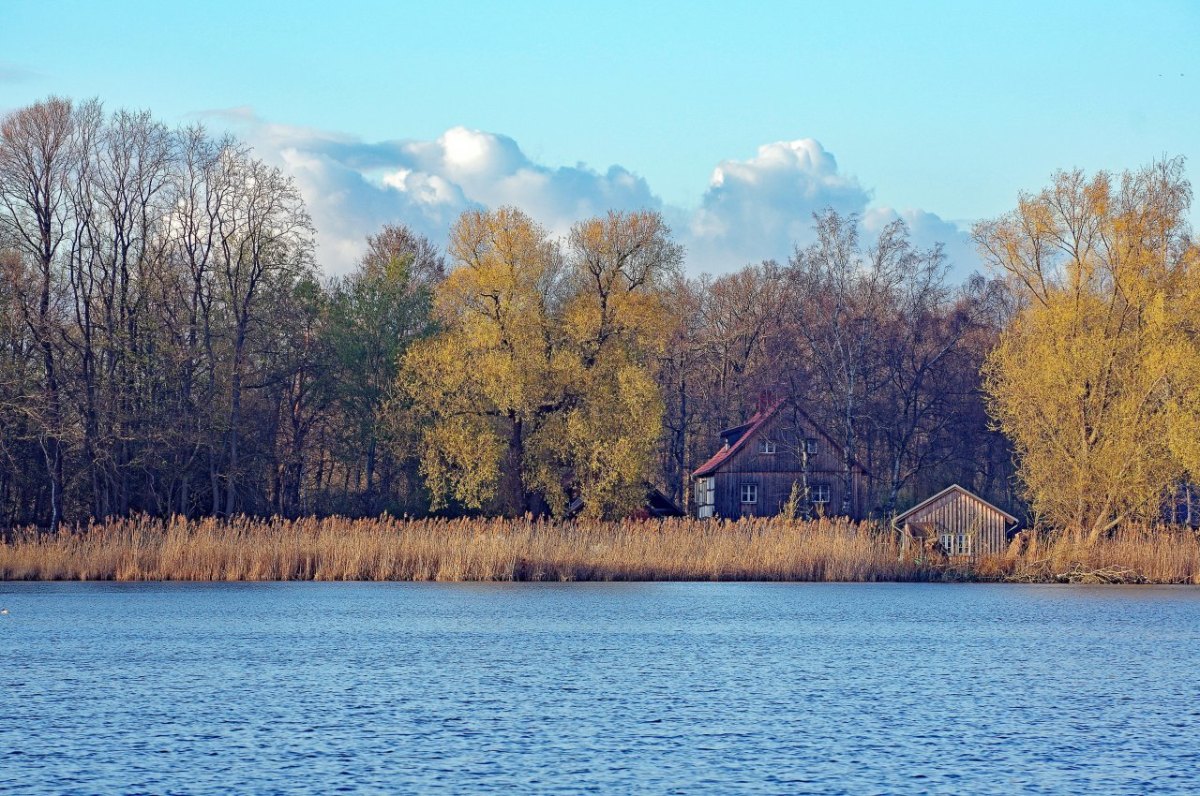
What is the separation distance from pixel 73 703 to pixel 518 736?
16.4ft

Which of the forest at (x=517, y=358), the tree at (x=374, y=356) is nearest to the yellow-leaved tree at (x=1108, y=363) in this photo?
the forest at (x=517, y=358)

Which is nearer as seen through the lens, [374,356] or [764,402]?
[374,356]

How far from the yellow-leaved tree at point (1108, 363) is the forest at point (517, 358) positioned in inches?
3.7

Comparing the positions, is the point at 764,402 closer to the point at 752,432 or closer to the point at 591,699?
the point at 752,432

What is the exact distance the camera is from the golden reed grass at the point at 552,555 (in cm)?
3634

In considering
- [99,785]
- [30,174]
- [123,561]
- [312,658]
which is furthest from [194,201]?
[99,785]

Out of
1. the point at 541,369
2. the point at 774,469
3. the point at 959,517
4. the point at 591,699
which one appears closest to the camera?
the point at 591,699

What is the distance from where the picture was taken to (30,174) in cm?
4775

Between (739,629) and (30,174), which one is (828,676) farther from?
(30,174)

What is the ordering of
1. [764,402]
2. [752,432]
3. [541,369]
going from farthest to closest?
[764,402] → [752,432] → [541,369]

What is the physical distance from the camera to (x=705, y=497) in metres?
69.8

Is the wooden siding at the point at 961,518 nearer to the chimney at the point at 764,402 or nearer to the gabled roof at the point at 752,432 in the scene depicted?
the gabled roof at the point at 752,432

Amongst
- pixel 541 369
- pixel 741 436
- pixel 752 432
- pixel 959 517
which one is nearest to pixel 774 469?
pixel 741 436

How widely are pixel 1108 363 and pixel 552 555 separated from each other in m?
20.2
